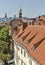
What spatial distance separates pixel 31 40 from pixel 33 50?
21.3ft

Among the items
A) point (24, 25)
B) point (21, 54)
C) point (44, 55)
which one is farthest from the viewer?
point (24, 25)

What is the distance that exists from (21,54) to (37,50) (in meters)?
11.2

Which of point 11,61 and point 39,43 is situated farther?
point 11,61

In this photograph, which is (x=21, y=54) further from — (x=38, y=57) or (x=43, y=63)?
(x=43, y=63)

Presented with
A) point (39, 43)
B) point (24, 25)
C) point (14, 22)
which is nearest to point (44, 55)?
point (39, 43)

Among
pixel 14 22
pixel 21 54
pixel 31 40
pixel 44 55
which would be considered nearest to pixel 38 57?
pixel 44 55

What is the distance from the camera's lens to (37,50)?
103ft

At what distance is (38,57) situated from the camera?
28.1m

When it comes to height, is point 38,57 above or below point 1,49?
above

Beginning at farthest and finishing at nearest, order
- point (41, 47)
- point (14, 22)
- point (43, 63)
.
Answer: point (14, 22) < point (41, 47) < point (43, 63)

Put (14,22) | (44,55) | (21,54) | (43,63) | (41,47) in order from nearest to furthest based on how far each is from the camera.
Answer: (43,63) → (44,55) → (41,47) → (21,54) → (14,22)

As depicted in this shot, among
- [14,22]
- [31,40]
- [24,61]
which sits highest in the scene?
[31,40]

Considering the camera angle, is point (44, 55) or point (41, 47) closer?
point (44, 55)

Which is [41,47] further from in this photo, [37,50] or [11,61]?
[11,61]
